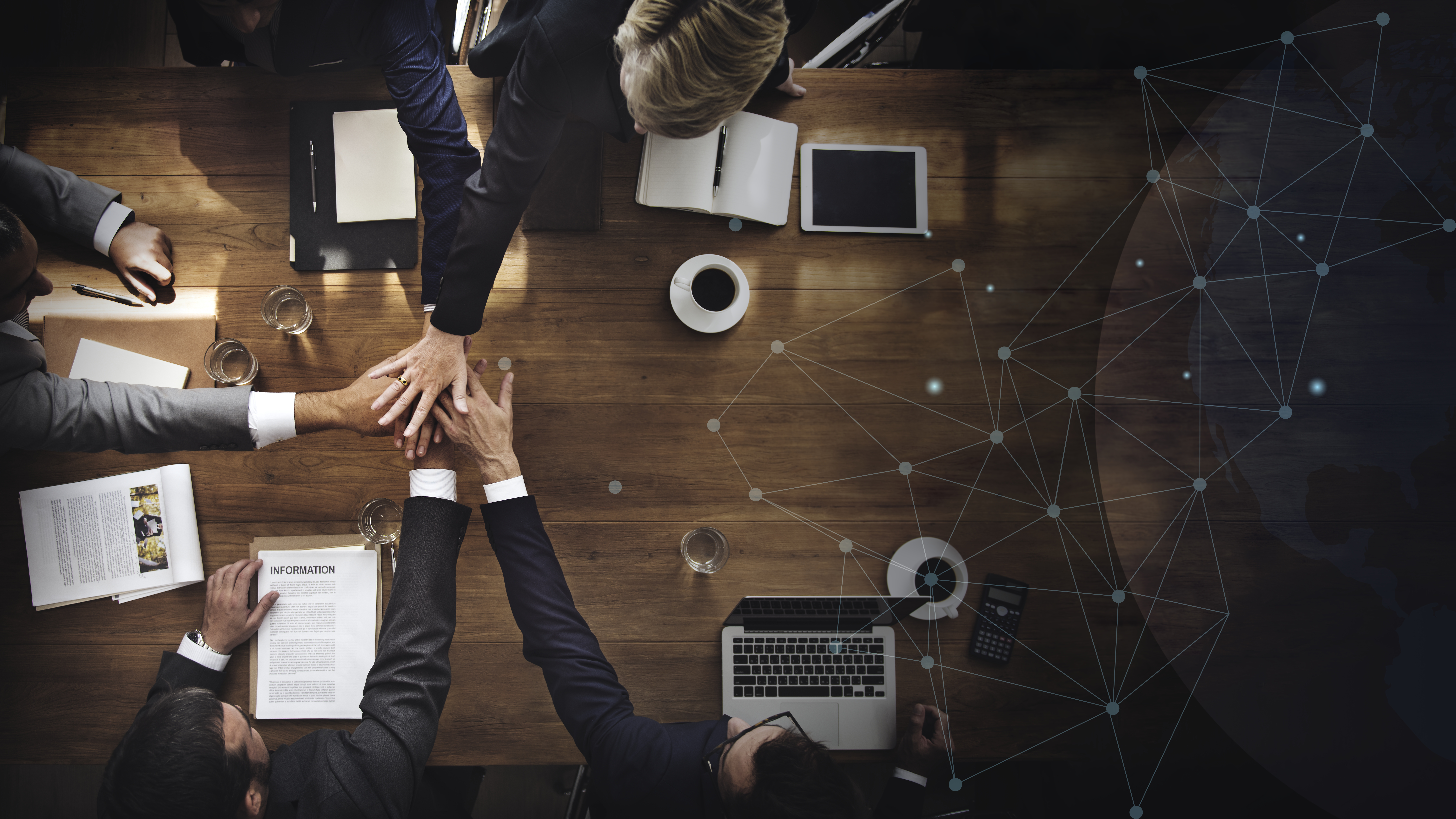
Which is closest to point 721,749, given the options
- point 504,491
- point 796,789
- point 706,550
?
point 796,789

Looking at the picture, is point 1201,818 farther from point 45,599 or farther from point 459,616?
point 45,599

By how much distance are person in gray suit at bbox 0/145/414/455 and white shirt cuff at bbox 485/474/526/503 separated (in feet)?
0.63

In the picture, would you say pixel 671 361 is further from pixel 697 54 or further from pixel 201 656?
pixel 201 656

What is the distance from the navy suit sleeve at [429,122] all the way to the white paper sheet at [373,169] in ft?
0.21

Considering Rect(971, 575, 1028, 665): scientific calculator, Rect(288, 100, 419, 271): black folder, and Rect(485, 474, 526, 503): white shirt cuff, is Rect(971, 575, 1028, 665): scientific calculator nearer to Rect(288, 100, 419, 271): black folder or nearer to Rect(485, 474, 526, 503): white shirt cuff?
Rect(485, 474, 526, 503): white shirt cuff

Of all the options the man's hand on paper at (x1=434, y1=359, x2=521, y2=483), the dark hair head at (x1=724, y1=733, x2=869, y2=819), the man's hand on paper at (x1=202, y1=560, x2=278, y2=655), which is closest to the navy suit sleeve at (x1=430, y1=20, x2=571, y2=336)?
the man's hand on paper at (x1=434, y1=359, x2=521, y2=483)

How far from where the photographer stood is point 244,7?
1.25 meters

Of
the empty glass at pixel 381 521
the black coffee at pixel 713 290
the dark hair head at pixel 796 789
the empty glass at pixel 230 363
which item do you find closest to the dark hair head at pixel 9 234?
the empty glass at pixel 230 363

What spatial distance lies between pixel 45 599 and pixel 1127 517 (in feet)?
7.20

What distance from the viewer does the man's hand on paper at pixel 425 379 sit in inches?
50.8

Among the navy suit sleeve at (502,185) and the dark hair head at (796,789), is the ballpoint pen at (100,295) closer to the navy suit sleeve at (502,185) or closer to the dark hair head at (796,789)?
the navy suit sleeve at (502,185)

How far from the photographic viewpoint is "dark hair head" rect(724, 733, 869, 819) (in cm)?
113

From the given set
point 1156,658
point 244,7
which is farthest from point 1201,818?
point 244,7

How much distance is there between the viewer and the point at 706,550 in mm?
1387
